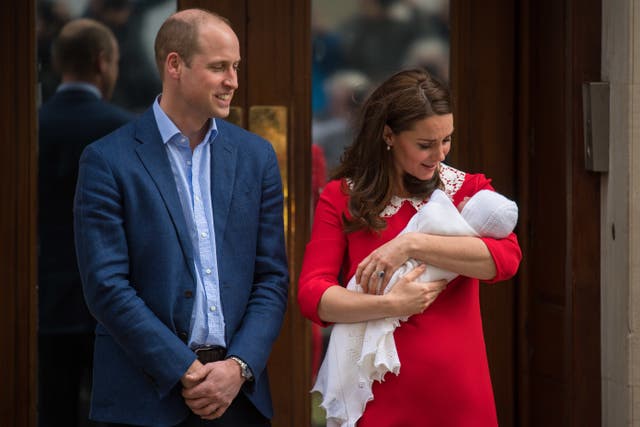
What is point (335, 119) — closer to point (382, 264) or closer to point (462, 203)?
point (462, 203)

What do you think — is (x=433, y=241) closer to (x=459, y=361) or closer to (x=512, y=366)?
(x=459, y=361)

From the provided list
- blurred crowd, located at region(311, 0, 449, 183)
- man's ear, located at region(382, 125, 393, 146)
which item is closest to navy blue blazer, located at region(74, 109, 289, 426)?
man's ear, located at region(382, 125, 393, 146)

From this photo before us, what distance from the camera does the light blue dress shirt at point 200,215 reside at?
3.01 m

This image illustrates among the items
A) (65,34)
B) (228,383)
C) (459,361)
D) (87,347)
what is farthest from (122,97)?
(459,361)

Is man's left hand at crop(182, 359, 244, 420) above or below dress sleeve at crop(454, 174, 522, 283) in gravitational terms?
below

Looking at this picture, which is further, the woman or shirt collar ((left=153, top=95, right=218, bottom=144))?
shirt collar ((left=153, top=95, right=218, bottom=144))

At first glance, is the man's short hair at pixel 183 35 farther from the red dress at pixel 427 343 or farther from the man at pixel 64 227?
the man at pixel 64 227

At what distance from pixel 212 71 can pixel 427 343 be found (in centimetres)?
96

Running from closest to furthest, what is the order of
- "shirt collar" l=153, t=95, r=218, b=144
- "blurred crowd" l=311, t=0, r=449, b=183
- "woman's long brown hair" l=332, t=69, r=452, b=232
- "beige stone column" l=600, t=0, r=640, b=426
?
1. "woman's long brown hair" l=332, t=69, r=452, b=232
2. "shirt collar" l=153, t=95, r=218, b=144
3. "beige stone column" l=600, t=0, r=640, b=426
4. "blurred crowd" l=311, t=0, r=449, b=183

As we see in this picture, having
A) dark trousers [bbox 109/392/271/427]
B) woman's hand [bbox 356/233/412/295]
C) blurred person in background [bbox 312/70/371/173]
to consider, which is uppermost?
blurred person in background [bbox 312/70/371/173]

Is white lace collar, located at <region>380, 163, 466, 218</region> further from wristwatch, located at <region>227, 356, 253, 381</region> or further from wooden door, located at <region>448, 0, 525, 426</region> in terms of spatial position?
wooden door, located at <region>448, 0, 525, 426</region>

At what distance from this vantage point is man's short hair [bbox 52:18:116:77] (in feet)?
13.7

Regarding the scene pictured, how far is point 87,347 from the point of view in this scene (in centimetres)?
420

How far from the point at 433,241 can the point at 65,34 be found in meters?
1.98
